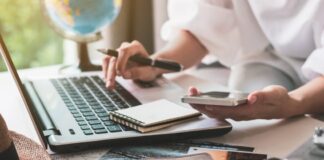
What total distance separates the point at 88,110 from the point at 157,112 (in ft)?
0.38

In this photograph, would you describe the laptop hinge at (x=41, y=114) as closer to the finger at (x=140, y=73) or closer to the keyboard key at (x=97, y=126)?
the keyboard key at (x=97, y=126)

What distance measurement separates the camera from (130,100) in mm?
908

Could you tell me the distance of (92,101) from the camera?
89cm

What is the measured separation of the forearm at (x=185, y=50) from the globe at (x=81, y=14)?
0.52ft

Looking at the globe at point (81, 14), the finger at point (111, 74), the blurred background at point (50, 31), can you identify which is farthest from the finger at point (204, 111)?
the blurred background at point (50, 31)

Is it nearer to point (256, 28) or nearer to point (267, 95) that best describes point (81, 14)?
point (256, 28)

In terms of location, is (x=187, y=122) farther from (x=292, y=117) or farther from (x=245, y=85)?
(x=245, y=85)

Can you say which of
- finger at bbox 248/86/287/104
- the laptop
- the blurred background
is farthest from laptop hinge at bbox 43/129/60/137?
the blurred background

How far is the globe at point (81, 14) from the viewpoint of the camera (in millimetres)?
1176

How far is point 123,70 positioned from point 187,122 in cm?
28

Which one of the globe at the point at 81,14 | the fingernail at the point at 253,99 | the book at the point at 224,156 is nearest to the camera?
the book at the point at 224,156

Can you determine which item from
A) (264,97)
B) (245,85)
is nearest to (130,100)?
(264,97)

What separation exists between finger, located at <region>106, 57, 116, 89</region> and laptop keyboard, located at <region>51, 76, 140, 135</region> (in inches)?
0.4

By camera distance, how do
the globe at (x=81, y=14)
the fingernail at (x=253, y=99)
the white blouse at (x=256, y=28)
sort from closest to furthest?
the fingernail at (x=253, y=99) → the white blouse at (x=256, y=28) → the globe at (x=81, y=14)
